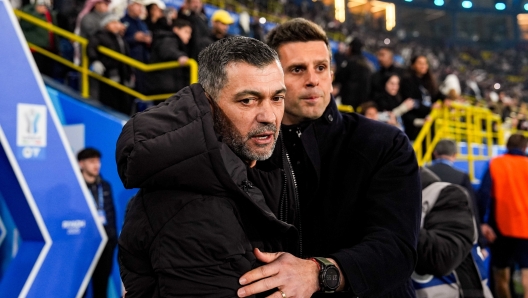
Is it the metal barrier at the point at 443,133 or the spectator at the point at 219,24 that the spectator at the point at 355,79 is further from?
the spectator at the point at 219,24

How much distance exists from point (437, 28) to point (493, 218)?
115 ft

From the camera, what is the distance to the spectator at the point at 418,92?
7.98 metres

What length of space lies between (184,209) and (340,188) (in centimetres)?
73

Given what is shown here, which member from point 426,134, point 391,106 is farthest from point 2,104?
point 426,134

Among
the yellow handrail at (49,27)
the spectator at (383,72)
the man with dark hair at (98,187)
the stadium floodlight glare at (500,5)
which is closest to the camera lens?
the man with dark hair at (98,187)

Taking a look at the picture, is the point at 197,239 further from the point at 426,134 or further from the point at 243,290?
the point at 426,134

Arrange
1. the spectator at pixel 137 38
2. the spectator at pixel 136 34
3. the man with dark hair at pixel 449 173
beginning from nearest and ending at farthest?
the man with dark hair at pixel 449 173, the spectator at pixel 137 38, the spectator at pixel 136 34

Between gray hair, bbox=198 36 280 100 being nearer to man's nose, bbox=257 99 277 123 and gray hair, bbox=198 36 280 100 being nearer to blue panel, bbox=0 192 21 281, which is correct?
man's nose, bbox=257 99 277 123

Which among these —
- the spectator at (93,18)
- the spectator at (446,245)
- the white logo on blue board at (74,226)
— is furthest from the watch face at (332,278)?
the spectator at (93,18)

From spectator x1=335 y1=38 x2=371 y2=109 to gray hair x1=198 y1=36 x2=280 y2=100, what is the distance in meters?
6.71

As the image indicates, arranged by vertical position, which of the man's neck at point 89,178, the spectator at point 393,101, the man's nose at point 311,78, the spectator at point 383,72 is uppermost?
the man's nose at point 311,78

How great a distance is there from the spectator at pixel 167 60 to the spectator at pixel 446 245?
355 cm

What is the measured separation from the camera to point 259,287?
1.42m

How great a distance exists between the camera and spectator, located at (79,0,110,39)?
6.92 meters
